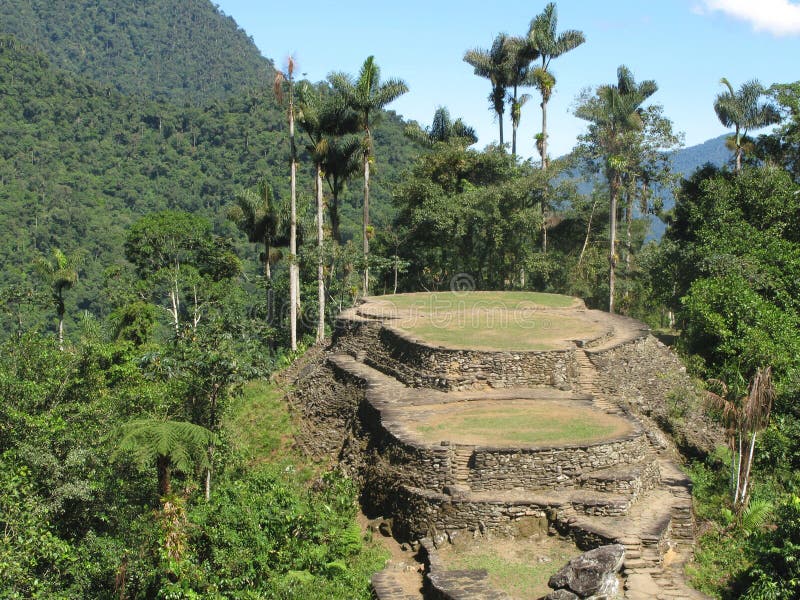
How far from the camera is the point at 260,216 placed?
31.6 metres

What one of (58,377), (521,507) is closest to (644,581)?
(521,507)

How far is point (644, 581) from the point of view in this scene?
1212cm

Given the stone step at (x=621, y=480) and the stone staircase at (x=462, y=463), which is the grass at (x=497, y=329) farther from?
the stone step at (x=621, y=480)

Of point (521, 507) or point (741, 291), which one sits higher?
point (741, 291)

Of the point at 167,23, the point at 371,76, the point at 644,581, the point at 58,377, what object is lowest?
the point at 644,581

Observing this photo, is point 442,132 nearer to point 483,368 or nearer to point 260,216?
point 260,216

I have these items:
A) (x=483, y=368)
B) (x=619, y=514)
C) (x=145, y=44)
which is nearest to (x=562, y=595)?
(x=619, y=514)

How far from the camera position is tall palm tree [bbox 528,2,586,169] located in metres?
34.6

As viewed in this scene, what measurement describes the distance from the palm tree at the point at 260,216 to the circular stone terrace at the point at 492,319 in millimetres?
7322

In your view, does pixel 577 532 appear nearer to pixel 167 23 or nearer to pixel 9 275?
pixel 9 275

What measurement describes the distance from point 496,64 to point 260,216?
42.9ft

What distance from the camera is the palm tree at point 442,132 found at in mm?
39625

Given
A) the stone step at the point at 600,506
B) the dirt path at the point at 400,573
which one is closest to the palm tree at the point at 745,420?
the stone step at the point at 600,506

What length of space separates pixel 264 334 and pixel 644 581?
20291 mm
